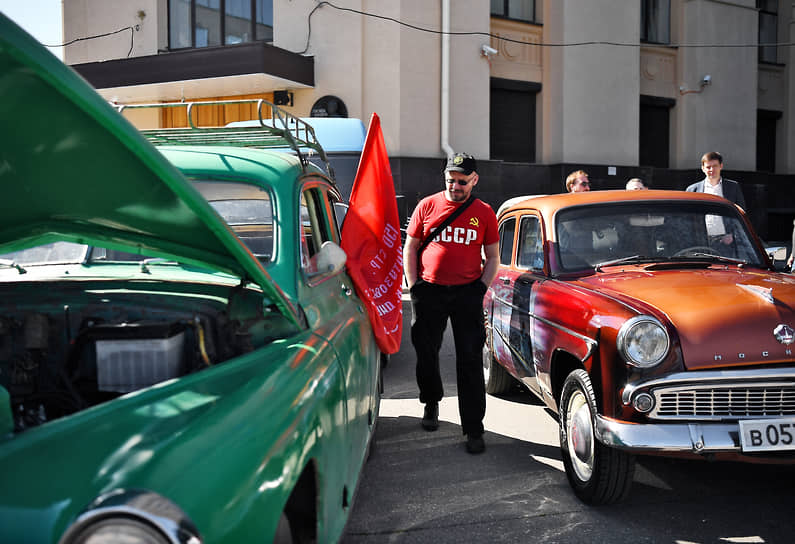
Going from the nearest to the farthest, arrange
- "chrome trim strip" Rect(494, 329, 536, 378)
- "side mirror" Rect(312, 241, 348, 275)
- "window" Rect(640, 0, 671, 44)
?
"side mirror" Rect(312, 241, 348, 275), "chrome trim strip" Rect(494, 329, 536, 378), "window" Rect(640, 0, 671, 44)

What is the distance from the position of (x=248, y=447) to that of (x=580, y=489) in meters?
2.41

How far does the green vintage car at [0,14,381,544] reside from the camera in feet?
5.11

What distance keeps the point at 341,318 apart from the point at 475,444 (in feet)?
5.37

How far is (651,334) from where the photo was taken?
3.27 meters

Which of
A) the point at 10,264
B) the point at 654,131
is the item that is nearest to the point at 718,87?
the point at 654,131

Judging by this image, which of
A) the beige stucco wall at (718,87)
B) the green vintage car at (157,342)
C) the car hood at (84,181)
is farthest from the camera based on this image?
the beige stucco wall at (718,87)

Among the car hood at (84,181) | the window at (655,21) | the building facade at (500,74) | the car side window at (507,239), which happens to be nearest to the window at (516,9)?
the building facade at (500,74)

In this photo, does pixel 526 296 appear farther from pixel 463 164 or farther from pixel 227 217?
pixel 227 217

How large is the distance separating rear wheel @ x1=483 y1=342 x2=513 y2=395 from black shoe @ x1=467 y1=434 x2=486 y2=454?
1201 millimetres

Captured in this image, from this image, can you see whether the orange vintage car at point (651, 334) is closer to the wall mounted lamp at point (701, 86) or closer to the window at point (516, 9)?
the window at point (516, 9)

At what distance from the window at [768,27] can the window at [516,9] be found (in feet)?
25.1

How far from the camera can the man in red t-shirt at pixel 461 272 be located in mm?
4469

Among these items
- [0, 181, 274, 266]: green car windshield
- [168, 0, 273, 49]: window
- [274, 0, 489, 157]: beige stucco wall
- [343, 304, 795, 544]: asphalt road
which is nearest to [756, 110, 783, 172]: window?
[274, 0, 489, 157]: beige stucco wall

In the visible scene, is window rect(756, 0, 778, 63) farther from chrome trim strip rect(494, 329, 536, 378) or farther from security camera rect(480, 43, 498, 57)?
chrome trim strip rect(494, 329, 536, 378)
